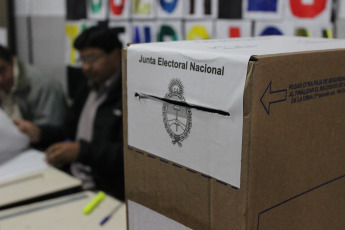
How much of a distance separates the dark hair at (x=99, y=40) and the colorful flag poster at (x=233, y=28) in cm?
54

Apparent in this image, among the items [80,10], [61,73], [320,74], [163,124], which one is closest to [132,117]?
[163,124]

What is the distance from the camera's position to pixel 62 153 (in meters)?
1.79

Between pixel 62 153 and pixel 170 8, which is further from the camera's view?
pixel 170 8

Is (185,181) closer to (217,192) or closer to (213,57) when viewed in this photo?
(217,192)

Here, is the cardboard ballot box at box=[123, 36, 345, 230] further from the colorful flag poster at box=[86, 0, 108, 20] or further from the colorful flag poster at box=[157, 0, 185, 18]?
the colorful flag poster at box=[86, 0, 108, 20]

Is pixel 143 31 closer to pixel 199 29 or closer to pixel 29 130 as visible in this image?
pixel 199 29

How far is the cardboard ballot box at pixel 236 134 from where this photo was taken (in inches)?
23.3

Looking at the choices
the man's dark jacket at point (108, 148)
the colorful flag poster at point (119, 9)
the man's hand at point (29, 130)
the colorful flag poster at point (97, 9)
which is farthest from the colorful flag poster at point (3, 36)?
the man's dark jacket at point (108, 148)

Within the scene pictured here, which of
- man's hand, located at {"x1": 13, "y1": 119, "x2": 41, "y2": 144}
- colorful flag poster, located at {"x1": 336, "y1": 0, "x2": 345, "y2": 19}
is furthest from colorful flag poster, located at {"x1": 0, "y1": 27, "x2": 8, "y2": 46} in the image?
colorful flag poster, located at {"x1": 336, "y1": 0, "x2": 345, "y2": 19}

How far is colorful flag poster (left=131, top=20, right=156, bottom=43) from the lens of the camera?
2119 millimetres

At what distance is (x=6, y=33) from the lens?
125 inches

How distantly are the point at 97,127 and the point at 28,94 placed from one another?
691 mm

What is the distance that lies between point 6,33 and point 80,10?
925mm

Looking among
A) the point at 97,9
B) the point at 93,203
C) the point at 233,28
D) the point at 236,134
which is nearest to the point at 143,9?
the point at 97,9
